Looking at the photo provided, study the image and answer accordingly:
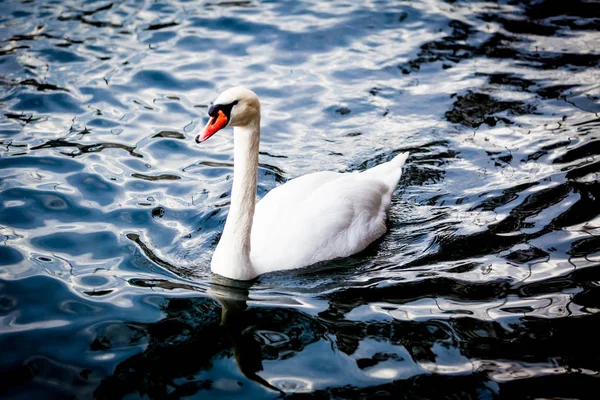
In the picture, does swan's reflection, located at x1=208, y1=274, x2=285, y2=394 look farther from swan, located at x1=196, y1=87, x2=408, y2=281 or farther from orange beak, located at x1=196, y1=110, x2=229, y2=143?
orange beak, located at x1=196, y1=110, x2=229, y2=143

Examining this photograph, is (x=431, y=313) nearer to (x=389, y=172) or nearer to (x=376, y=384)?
(x=376, y=384)

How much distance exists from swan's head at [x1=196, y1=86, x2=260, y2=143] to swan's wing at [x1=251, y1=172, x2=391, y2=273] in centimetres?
106

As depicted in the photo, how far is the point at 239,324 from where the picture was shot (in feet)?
17.6

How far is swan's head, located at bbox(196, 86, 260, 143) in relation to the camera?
213 inches

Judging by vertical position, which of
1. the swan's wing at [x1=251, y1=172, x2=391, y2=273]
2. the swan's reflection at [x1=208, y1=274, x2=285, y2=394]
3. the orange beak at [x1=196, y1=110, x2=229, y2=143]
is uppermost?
the orange beak at [x1=196, y1=110, x2=229, y2=143]

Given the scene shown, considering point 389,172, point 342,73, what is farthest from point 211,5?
point 389,172

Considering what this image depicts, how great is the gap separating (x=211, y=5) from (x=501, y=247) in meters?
8.02

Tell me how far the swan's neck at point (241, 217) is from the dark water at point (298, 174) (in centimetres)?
21

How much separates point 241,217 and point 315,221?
744 millimetres

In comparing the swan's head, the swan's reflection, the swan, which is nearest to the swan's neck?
the swan

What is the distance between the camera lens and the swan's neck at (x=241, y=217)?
586 cm

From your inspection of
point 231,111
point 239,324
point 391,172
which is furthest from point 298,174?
point 239,324

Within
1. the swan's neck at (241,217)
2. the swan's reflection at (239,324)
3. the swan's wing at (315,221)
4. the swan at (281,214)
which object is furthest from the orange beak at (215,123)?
the swan's reflection at (239,324)

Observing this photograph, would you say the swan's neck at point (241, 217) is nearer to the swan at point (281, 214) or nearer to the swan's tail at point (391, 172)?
the swan at point (281, 214)
